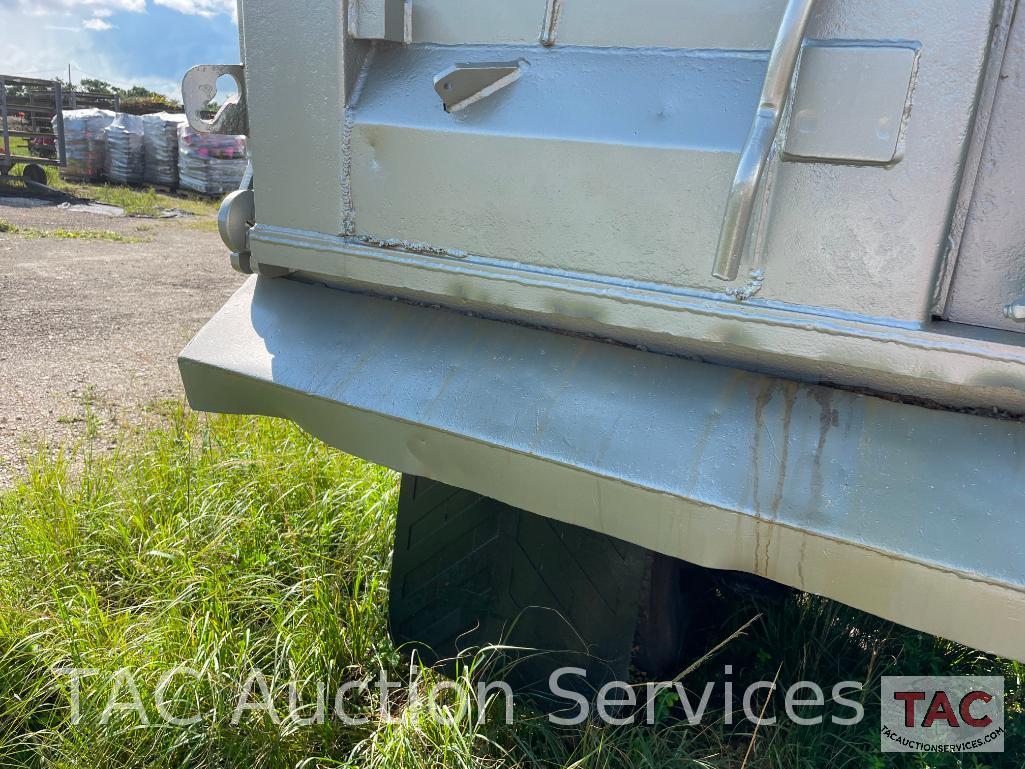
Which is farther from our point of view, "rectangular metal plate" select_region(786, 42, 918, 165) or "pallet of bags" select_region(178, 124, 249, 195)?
"pallet of bags" select_region(178, 124, 249, 195)

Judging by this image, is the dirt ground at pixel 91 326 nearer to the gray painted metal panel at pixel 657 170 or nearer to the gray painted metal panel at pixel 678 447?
the gray painted metal panel at pixel 678 447

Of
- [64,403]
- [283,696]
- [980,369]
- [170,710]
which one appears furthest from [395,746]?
[64,403]

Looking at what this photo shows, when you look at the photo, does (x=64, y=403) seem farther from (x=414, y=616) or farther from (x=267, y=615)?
(x=414, y=616)

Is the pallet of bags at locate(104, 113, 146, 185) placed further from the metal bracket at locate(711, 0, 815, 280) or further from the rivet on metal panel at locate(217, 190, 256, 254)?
the metal bracket at locate(711, 0, 815, 280)

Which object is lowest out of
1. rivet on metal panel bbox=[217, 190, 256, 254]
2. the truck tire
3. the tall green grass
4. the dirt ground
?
the dirt ground

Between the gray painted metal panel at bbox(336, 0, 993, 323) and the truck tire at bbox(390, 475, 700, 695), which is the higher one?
the gray painted metal panel at bbox(336, 0, 993, 323)

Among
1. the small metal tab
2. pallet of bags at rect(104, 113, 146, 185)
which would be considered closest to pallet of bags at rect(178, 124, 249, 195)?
pallet of bags at rect(104, 113, 146, 185)

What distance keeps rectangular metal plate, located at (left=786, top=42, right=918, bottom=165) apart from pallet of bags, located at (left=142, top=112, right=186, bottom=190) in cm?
1324

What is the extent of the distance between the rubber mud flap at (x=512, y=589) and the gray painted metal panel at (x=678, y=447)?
1.38 feet

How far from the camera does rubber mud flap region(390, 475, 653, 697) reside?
1675 mm

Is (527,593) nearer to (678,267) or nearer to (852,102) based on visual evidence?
(678,267)

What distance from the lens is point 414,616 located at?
1944 mm

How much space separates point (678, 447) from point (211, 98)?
1083mm

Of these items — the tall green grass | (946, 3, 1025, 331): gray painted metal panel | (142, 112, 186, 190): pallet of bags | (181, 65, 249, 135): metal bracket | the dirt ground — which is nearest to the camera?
(946, 3, 1025, 331): gray painted metal panel
